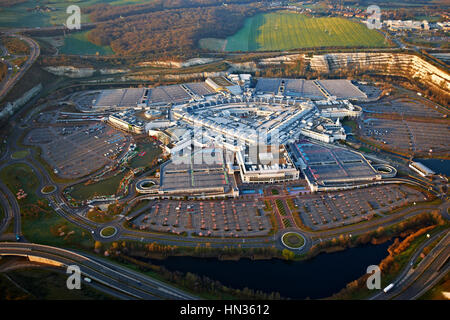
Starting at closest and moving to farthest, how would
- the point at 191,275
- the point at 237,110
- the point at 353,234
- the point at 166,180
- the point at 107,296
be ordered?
the point at 107,296 → the point at 191,275 → the point at 353,234 → the point at 166,180 → the point at 237,110

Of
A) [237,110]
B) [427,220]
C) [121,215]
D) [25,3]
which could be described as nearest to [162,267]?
[121,215]

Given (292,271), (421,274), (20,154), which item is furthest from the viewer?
(20,154)

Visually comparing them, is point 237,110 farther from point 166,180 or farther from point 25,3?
point 25,3

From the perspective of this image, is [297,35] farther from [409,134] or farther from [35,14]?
[35,14]

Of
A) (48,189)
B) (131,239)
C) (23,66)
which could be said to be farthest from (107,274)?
(23,66)

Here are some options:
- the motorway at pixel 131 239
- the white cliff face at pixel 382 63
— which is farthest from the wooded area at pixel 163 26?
the motorway at pixel 131 239
